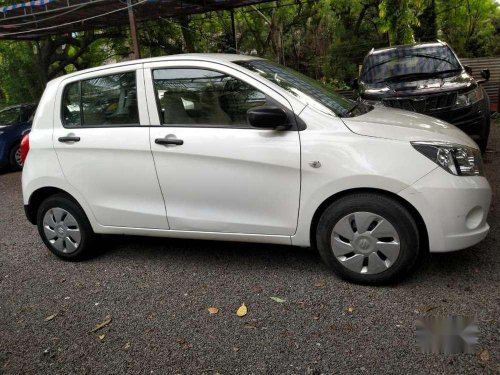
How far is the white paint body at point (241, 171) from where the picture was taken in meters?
3.23

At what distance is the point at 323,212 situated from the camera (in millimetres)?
3504

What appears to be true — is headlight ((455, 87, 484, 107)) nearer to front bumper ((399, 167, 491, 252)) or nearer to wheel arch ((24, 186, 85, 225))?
front bumper ((399, 167, 491, 252))

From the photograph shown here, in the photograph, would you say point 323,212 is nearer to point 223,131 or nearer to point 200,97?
point 223,131

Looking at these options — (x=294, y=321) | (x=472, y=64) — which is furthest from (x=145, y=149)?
(x=472, y=64)

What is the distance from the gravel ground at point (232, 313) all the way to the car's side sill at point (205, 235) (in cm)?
34

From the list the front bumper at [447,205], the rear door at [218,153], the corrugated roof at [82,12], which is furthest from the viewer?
the corrugated roof at [82,12]

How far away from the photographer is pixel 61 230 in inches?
176

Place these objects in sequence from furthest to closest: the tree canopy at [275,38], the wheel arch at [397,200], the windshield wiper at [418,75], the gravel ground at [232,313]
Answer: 1. the tree canopy at [275,38]
2. the windshield wiper at [418,75]
3. the wheel arch at [397,200]
4. the gravel ground at [232,313]

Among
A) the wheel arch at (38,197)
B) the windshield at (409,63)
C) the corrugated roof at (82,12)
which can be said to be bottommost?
the wheel arch at (38,197)

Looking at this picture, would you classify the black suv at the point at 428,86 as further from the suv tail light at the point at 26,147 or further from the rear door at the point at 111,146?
the suv tail light at the point at 26,147

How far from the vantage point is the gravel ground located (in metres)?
2.80

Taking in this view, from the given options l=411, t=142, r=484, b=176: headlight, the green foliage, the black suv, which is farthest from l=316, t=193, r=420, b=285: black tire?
the green foliage

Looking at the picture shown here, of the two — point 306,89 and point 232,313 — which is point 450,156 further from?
point 232,313

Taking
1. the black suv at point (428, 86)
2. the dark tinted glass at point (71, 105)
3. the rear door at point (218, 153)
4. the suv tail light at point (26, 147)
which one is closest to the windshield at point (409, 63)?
the black suv at point (428, 86)
